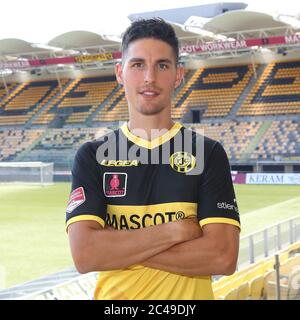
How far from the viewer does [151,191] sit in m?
2.01

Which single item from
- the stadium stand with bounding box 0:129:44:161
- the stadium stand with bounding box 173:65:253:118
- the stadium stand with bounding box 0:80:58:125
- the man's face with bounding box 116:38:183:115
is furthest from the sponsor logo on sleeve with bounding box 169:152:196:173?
the stadium stand with bounding box 0:80:58:125

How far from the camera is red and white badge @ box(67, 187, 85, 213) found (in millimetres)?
2080

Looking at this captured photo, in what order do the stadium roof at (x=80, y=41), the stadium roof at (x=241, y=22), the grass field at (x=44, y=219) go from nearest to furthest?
the grass field at (x=44, y=219) → the stadium roof at (x=241, y=22) → the stadium roof at (x=80, y=41)

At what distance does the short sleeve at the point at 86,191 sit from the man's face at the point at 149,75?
0.26 meters

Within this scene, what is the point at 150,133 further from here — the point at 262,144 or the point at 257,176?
the point at 262,144

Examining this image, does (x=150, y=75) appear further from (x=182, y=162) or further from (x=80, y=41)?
(x=80, y=41)

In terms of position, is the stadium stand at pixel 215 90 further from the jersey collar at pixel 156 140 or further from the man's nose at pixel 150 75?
the man's nose at pixel 150 75

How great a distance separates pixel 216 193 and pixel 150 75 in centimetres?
49

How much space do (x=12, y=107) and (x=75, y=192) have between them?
110 feet

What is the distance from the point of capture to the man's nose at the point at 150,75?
79.4 inches

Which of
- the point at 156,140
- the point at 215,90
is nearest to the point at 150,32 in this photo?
the point at 156,140

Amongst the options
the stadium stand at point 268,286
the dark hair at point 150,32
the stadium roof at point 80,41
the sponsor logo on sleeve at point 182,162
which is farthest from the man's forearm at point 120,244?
the stadium roof at point 80,41

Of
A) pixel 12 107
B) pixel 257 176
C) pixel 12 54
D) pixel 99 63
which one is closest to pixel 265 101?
pixel 257 176

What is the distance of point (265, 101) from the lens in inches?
1061
